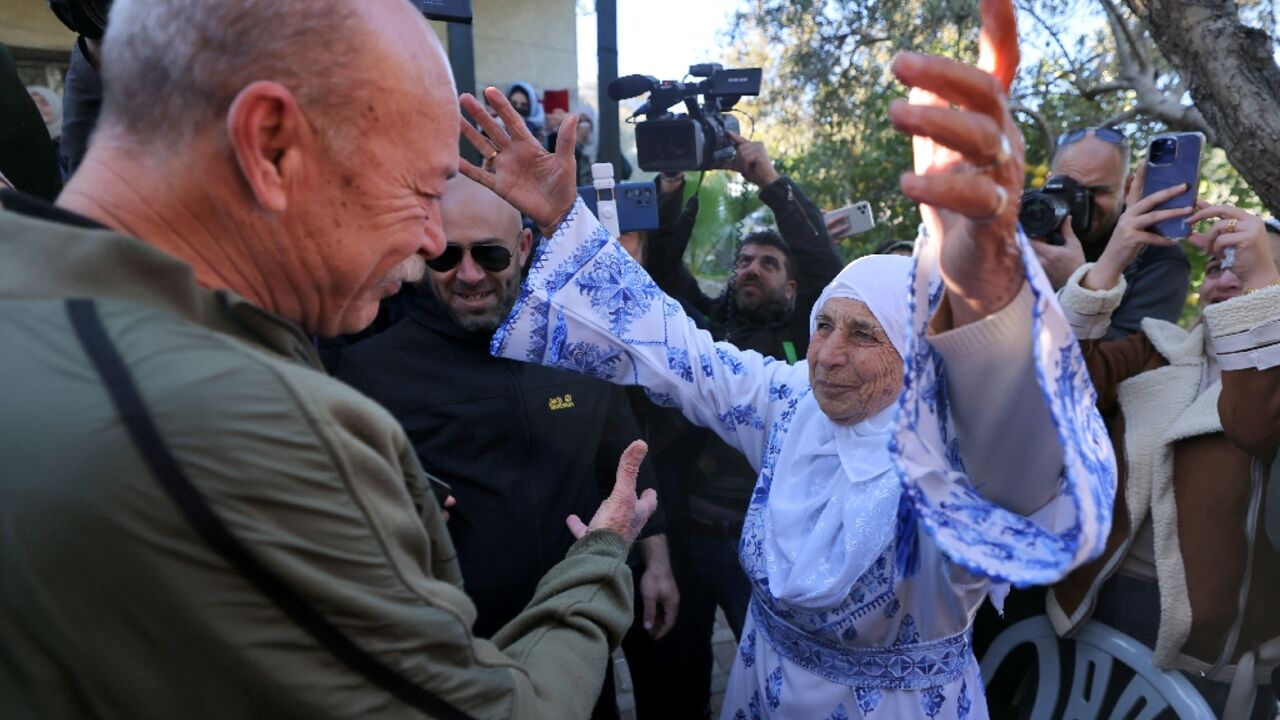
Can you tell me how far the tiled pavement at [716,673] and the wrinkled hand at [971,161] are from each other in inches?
109

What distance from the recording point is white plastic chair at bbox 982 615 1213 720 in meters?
2.29

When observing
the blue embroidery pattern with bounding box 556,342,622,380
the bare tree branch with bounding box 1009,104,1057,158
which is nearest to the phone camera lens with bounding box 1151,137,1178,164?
the blue embroidery pattern with bounding box 556,342,622,380

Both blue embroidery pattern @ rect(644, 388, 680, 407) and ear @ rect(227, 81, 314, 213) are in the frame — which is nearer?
ear @ rect(227, 81, 314, 213)

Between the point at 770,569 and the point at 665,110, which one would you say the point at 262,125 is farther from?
Result: the point at 665,110

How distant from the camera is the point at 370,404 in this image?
0.90 meters

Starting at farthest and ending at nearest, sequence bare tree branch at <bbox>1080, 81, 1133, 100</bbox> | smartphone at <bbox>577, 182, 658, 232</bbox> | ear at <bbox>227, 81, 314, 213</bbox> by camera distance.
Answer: bare tree branch at <bbox>1080, 81, 1133, 100</bbox>, smartphone at <bbox>577, 182, 658, 232</bbox>, ear at <bbox>227, 81, 314, 213</bbox>

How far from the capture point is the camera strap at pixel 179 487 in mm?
752

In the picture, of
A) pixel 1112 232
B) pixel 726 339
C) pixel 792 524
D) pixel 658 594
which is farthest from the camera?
pixel 726 339

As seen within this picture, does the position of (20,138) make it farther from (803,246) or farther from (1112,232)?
(1112,232)

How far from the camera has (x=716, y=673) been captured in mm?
4285

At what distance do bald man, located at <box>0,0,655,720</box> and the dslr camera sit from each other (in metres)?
2.20

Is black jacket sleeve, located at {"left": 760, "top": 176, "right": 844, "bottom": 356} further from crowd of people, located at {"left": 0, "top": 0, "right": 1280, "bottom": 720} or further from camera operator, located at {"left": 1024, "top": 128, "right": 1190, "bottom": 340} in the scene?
crowd of people, located at {"left": 0, "top": 0, "right": 1280, "bottom": 720}

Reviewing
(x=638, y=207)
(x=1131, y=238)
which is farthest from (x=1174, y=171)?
(x=638, y=207)

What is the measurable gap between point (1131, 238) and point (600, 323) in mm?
1440
